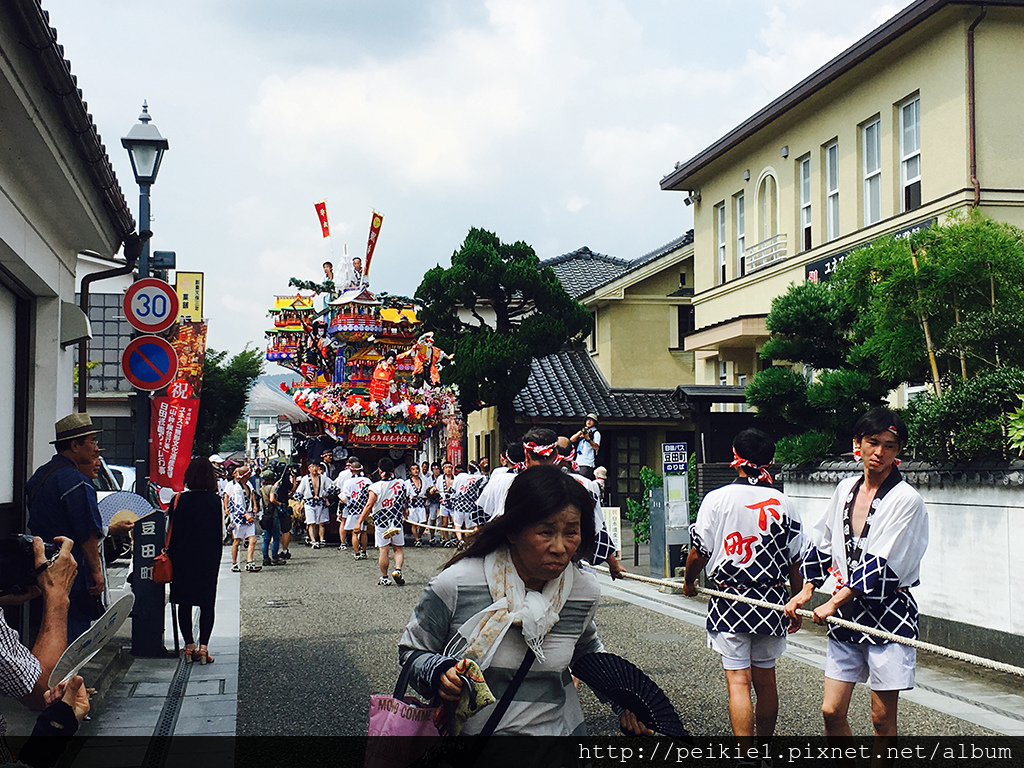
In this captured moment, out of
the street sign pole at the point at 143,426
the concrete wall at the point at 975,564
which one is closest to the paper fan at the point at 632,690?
the concrete wall at the point at 975,564

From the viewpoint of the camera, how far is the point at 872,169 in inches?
675

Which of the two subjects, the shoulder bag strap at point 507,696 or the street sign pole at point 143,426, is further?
the street sign pole at point 143,426

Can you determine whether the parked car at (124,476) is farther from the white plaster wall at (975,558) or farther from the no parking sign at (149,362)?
the white plaster wall at (975,558)

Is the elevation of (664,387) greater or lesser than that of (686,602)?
greater

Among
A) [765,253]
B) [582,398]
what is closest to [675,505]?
[765,253]

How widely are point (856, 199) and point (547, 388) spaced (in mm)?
13369

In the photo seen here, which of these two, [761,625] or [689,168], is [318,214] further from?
[761,625]

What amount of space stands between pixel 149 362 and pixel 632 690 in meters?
7.93

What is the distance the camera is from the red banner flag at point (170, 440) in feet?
33.7

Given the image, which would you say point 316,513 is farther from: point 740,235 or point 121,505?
point 121,505

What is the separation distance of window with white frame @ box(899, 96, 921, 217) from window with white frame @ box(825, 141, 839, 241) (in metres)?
2.03

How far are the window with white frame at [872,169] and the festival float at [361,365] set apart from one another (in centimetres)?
Answer: 1070

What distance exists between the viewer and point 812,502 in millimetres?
11656

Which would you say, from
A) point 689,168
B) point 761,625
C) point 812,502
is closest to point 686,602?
point 812,502
